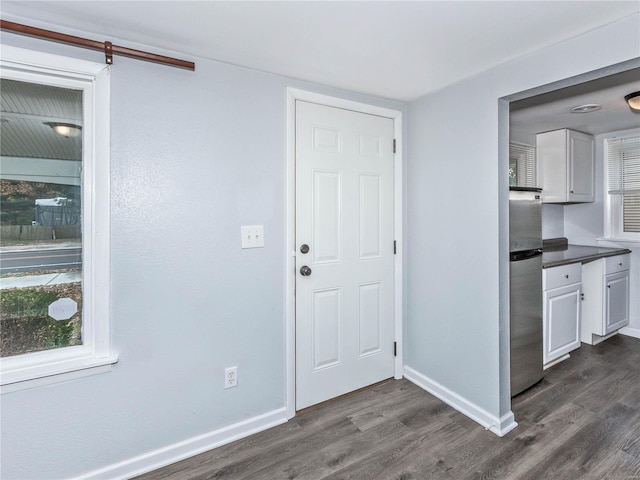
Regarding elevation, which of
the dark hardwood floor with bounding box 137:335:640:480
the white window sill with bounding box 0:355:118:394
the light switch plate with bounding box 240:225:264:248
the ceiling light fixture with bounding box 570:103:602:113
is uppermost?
the ceiling light fixture with bounding box 570:103:602:113

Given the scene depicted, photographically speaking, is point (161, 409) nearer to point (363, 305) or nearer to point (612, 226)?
point (363, 305)

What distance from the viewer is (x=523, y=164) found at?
3.57 m

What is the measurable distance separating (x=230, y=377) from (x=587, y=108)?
3.39 meters

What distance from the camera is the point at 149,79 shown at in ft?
5.66

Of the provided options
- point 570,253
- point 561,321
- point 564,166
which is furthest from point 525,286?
point 564,166

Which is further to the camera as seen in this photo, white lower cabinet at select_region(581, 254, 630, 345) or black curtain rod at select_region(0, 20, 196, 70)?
white lower cabinet at select_region(581, 254, 630, 345)

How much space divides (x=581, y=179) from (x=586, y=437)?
265 cm

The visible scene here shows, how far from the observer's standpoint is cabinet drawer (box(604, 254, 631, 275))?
10.8ft

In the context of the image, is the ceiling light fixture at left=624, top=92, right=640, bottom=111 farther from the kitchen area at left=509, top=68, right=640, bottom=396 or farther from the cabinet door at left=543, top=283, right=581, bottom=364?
the cabinet door at left=543, top=283, right=581, bottom=364

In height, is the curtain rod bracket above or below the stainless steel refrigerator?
above

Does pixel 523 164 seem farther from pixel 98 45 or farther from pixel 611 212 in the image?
pixel 98 45

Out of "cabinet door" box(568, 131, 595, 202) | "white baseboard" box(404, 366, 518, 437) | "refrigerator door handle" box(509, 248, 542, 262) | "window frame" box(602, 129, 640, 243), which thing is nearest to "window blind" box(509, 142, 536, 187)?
"cabinet door" box(568, 131, 595, 202)

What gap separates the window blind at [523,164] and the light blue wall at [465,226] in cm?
158

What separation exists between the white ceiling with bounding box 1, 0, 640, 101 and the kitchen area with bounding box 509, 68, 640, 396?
3.22 ft
